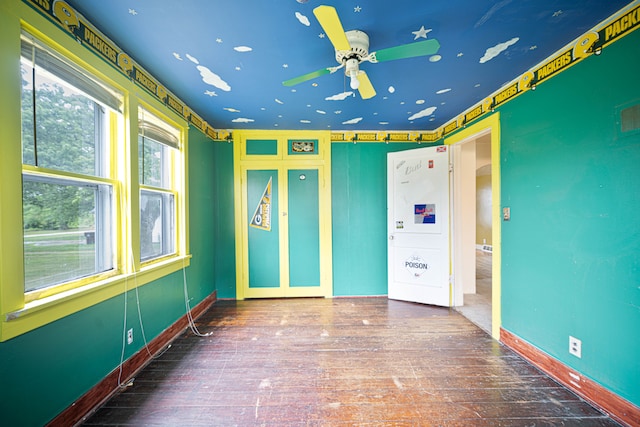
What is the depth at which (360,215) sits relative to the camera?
3879mm

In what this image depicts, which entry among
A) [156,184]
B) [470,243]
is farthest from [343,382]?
[470,243]

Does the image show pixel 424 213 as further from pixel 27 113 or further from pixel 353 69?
pixel 27 113

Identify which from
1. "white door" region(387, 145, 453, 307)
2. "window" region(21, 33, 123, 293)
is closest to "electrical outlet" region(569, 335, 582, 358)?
"white door" region(387, 145, 453, 307)

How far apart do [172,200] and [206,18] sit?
1.94m

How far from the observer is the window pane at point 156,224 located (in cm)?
236

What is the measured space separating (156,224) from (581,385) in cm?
396

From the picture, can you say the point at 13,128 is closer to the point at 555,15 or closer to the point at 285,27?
the point at 285,27

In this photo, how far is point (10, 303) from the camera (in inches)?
47.5

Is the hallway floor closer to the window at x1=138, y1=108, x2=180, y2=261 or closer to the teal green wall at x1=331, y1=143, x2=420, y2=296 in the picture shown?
the teal green wall at x1=331, y1=143, x2=420, y2=296

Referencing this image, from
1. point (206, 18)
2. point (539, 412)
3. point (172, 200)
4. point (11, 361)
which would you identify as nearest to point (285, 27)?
point (206, 18)

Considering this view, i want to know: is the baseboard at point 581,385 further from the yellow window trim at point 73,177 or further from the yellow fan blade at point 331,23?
the yellow window trim at point 73,177

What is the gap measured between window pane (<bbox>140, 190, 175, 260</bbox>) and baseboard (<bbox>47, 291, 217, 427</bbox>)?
32.7 inches

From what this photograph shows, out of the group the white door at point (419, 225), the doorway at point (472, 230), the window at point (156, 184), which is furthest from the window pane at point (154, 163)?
the doorway at point (472, 230)

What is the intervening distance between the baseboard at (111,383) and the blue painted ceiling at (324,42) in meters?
2.52
